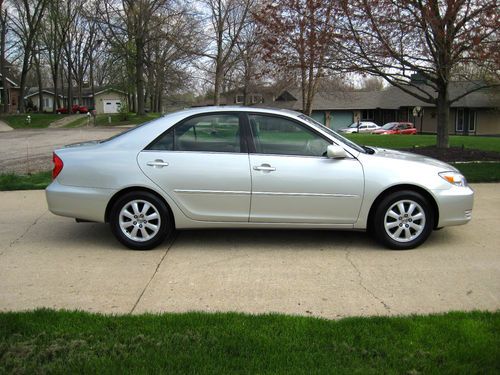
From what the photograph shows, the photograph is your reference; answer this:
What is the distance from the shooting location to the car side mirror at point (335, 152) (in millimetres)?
5676

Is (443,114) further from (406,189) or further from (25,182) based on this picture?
(25,182)

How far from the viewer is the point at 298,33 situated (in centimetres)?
1299

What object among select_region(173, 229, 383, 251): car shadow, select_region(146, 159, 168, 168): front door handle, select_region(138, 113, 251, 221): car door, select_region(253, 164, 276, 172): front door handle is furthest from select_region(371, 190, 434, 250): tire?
select_region(146, 159, 168, 168): front door handle

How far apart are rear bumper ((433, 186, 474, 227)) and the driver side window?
4.55ft

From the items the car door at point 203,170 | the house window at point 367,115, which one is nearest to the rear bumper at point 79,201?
the car door at point 203,170

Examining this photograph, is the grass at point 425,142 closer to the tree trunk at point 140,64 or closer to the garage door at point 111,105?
the tree trunk at point 140,64

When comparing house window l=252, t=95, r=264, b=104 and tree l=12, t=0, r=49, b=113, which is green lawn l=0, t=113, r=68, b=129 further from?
house window l=252, t=95, r=264, b=104

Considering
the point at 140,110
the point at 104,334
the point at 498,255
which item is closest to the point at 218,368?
the point at 104,334

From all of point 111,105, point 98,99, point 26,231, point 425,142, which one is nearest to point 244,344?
point 26,231

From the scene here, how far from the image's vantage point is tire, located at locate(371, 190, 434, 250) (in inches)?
228

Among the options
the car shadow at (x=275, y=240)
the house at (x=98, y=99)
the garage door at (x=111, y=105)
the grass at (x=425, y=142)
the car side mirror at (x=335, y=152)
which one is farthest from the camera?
the garage door at (x=111, y=105)

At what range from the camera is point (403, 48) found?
41.4 feet

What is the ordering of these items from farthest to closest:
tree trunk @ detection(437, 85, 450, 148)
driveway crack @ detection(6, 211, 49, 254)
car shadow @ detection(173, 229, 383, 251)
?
tree trunk @ detection(437, 85, 450, 148)
driveway crack @ detection(6, 211, 49, 254)
car shadow @ detection(173, 229, 383, 251)

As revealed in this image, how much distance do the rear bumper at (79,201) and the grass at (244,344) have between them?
6.61ft
